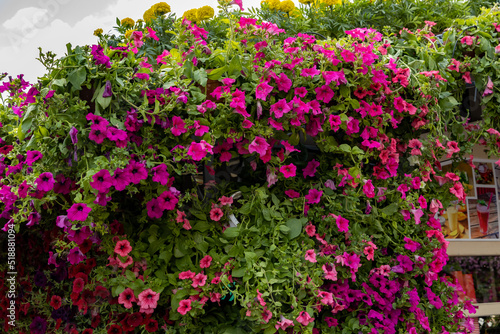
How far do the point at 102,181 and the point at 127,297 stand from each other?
21.2 inches

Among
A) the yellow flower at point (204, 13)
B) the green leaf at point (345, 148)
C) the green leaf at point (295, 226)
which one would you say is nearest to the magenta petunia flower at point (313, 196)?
the green leaf at point (295, 226)

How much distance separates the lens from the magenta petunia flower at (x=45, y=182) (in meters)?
1.77

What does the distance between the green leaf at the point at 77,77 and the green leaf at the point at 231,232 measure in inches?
31.0

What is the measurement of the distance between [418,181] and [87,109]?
153 cm

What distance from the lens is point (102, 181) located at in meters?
1.68

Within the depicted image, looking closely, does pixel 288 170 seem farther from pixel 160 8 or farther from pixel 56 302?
pixel 160 8

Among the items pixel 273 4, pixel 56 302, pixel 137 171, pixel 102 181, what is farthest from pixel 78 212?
pixel 273 4

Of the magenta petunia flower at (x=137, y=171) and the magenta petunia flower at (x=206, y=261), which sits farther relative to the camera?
the magenta petunia flower at (x=206, y=261)

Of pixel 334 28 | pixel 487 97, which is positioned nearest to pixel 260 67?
pixel 487 97

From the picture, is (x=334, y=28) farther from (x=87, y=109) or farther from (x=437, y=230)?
(x=87, y=109)

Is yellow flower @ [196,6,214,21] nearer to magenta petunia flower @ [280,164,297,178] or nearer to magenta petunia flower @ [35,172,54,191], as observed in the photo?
magenta petunia flower @ [280,164,297,178]

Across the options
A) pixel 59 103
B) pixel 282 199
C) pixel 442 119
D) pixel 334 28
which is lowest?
pixel 282 199

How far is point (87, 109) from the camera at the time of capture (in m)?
1.84

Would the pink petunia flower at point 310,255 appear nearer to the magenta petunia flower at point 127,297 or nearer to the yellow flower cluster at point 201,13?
the magenta petunia flower at point 127,297
